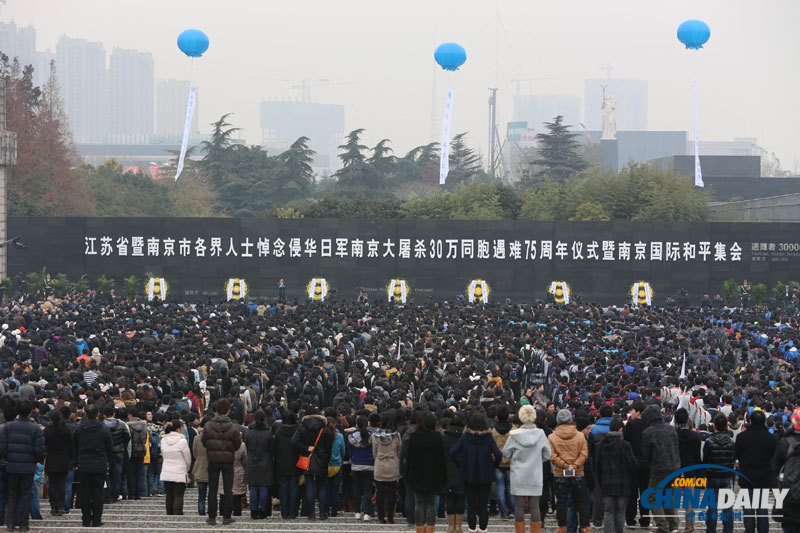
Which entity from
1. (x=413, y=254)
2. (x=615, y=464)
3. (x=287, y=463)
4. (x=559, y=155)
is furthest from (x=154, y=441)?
(x=559, y=155)

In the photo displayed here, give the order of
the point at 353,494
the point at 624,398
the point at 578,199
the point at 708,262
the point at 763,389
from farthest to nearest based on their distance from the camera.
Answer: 1. the point at 578,199
2. the point at 708,262
3. the point at 763,389
4. the point at 624,398
5. the point at 353,494

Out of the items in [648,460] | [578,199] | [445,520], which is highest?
[578,199]

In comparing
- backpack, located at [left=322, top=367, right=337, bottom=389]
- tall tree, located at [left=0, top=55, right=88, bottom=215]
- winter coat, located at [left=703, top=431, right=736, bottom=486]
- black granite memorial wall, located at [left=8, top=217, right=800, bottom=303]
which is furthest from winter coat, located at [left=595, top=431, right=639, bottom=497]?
tall tree, located at [left=0, top=55, right=88, bottom=215]

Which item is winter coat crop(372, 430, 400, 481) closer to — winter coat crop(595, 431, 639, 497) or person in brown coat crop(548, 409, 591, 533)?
person in brown coat crop(548, 409, 591, 533)

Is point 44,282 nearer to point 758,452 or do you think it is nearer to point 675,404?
point 675,404

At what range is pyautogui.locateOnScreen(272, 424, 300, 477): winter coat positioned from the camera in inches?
426

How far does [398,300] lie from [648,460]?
30834mm

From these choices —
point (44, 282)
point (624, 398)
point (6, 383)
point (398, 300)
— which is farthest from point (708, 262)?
point (6, 383)

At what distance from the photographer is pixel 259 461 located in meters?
10.9

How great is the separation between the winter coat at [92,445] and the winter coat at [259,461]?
1.42 meters

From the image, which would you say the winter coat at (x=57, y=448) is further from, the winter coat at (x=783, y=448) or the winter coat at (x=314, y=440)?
the winter coat at (x=783, y=448)

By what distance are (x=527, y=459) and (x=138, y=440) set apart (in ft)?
15.2

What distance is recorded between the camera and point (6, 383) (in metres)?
15.3

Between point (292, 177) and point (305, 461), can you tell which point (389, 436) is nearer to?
point (305, 461)
